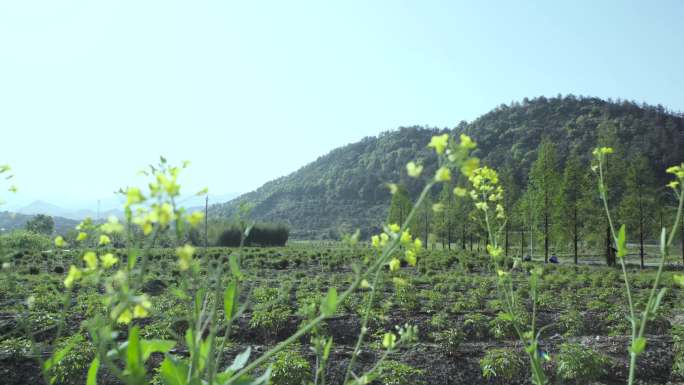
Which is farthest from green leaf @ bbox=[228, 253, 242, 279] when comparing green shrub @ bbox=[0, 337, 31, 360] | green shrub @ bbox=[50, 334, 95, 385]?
green shrub @ bbox=[0, 337, 31, 360]

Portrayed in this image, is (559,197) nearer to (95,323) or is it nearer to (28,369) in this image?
(28,369)

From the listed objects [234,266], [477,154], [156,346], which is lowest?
[156,346]

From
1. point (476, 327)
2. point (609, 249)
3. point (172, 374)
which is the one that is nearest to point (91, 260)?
point (172, 374)

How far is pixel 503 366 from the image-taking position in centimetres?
619

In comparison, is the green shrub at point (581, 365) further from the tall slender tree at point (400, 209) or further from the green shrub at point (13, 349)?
the tall slender tree at point (400, 209)

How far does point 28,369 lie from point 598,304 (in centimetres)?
1053

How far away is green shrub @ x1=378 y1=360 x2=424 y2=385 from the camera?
5684 mm

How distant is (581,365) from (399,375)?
2.36m

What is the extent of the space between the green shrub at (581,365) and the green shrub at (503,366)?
0.47m

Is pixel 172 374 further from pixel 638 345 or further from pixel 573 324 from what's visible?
pixel 573 324

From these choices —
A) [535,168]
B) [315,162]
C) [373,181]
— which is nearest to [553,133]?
[373,181]

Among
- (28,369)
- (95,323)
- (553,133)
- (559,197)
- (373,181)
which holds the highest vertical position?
(553,133)

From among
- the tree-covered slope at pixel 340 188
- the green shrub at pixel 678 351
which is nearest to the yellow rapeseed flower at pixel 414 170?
the green shrub at pixel 678 351

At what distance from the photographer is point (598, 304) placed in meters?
10.8
